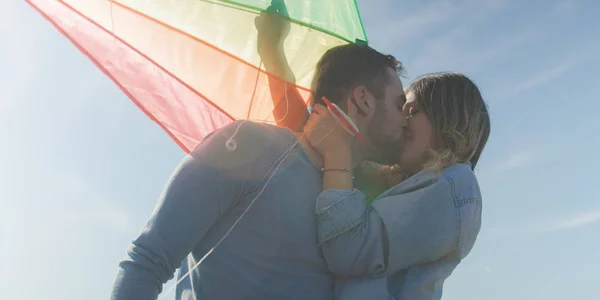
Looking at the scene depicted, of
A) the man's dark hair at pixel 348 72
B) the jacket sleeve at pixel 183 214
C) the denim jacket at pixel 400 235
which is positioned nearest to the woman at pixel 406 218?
the denim jacket at pixel 400 235

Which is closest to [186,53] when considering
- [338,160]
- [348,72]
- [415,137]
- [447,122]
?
[348,72]

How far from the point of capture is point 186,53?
7.98 ft

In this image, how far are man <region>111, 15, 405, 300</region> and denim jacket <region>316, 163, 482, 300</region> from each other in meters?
0.09

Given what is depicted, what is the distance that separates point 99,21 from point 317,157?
3.95 ft

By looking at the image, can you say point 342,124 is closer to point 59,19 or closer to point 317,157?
point 317,157

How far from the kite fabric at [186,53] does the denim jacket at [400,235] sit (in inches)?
26.4

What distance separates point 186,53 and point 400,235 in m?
1.27

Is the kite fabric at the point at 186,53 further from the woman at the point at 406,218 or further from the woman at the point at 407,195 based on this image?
the woman at the point at 406,218

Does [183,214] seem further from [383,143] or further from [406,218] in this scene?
[383,143]

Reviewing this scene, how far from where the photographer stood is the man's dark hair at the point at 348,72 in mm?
2236

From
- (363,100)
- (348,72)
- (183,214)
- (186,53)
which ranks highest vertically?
(186,53)

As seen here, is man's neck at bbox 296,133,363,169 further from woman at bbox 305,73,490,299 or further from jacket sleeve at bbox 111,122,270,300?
jacket sleeve at bbox 111,122,270,300

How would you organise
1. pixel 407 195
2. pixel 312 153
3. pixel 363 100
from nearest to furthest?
pixel 407 195, pixel 312 153, pixel 363 100

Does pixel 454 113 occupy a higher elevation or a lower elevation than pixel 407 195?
higher
